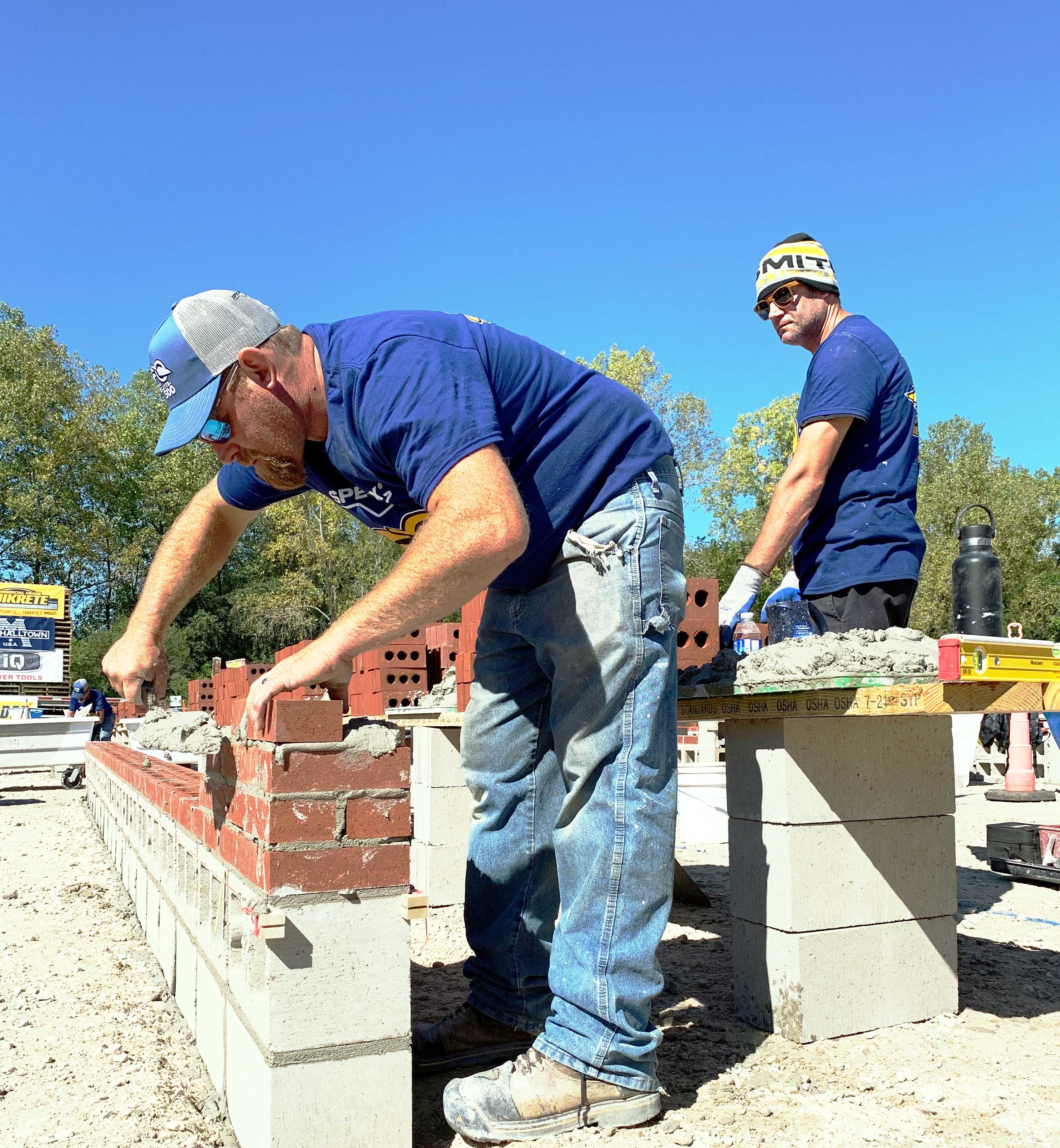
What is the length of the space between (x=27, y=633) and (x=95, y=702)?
8978 millimetres

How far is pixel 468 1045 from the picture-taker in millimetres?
2865

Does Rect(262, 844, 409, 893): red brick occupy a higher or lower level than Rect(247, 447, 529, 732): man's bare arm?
lower

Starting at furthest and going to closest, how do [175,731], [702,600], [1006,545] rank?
[1006,545] → [175,731] → [702,600]

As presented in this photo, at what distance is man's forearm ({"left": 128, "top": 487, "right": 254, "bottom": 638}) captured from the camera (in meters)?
2.86

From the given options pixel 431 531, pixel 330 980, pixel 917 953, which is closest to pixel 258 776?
pixel 330 980

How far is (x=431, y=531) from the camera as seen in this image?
2.05 m

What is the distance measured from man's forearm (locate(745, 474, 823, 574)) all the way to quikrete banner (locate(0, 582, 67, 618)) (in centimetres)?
2412

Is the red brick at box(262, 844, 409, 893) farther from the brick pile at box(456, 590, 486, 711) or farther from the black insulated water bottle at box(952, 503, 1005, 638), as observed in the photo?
the brick pile at box(456, 590, 486, 711)

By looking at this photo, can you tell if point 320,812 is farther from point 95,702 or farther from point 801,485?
point 95,702

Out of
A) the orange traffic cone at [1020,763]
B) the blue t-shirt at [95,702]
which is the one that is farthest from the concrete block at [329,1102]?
the blue t-shirt at [95,702]

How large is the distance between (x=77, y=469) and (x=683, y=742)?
2608 cm

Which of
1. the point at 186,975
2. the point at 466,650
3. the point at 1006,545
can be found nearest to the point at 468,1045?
the point at 186,975

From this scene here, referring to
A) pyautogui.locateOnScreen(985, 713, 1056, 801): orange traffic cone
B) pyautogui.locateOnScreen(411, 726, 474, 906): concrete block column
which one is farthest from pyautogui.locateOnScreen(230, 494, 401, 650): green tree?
pyautogui.locateOnScreen(411, 726, 474, 906): concrete block column

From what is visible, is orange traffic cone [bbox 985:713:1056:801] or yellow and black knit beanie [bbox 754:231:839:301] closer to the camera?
yellow and black knit beanie [bbox 754:231:839:301]
